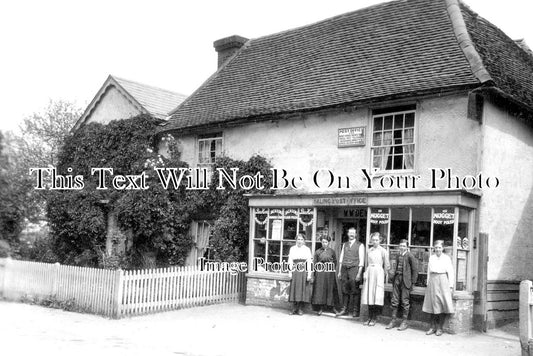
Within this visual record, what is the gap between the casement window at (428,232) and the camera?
41.3 feet

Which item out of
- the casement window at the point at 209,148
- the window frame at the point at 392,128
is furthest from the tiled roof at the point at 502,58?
the casement window at the point at 209,148

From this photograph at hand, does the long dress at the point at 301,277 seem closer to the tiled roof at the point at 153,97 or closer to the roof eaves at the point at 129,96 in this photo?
the tiled roof at the point at 153,97

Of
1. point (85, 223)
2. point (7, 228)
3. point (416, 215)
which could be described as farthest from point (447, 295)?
point (7, 228)

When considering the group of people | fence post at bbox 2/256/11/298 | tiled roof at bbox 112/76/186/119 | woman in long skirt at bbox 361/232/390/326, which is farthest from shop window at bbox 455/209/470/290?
fence post at bbox 2/256/11/298

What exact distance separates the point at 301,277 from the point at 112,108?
474 inches

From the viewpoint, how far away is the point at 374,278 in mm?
13008

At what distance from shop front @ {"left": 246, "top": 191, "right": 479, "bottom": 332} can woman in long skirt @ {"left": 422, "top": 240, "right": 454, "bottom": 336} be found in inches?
12.9

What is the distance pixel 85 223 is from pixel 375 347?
1290cm

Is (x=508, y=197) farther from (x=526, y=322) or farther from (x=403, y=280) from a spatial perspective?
(x=526, y=322)

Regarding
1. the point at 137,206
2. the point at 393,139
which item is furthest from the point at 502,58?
the point at 137,206

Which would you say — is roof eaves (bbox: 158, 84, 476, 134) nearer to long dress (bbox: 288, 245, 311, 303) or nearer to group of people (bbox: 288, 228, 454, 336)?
group of people (bbox: 288, 228, 454, 336)

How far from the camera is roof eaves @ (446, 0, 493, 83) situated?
13147 millimetres

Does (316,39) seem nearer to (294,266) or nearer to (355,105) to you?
(355,105)

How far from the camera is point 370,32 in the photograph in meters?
17.9
